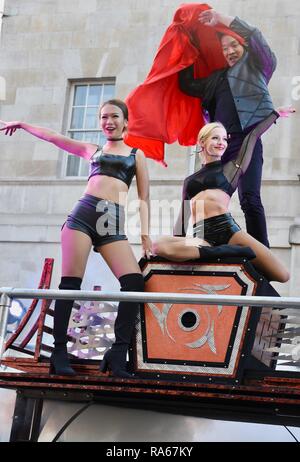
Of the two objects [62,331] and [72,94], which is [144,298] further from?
[72,94]

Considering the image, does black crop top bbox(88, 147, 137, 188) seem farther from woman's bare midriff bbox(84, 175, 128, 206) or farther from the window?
the window

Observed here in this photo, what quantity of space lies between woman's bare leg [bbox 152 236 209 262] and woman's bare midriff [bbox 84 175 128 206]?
1.49 feet

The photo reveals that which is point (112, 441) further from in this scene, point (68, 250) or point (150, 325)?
point (68, 250)

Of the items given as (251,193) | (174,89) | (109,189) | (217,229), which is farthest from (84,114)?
(217,229)

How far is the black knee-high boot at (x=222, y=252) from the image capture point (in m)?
4.59

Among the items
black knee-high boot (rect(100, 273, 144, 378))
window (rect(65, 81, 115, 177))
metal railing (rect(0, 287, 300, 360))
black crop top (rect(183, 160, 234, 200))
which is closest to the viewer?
metal railing (rect(0, 287, 300, 360))

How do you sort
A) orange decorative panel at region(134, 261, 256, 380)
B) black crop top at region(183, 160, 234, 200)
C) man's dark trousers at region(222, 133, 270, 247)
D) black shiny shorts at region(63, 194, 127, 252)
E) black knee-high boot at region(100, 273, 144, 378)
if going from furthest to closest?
man's dark trousers at region(222, 133, 270, 247), black crop top at region(183, 160, 234, 200), black shiny shorts at region(63, 194, 127, 252), black knee-high boot at region(100, 273, 144, 378), orange decorative panel at region(134, 261, 256, 380)

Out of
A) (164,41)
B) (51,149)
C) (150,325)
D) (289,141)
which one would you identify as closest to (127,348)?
(150,325)

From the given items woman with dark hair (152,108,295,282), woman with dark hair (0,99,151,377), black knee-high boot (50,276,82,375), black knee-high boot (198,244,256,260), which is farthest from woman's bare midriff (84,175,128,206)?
black knee-high boot (198,244,256,260)

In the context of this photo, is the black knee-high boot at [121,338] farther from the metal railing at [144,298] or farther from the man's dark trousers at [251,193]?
the man's dark trousers at [251,193]

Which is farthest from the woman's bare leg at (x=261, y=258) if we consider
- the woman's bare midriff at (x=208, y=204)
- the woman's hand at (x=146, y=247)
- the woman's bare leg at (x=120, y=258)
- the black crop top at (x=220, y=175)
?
the woman's bare leg at (x=120, y=258)

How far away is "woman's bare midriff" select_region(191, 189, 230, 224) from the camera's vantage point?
5.03 meters

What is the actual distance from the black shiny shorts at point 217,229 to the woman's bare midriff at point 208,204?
0.10 feet
